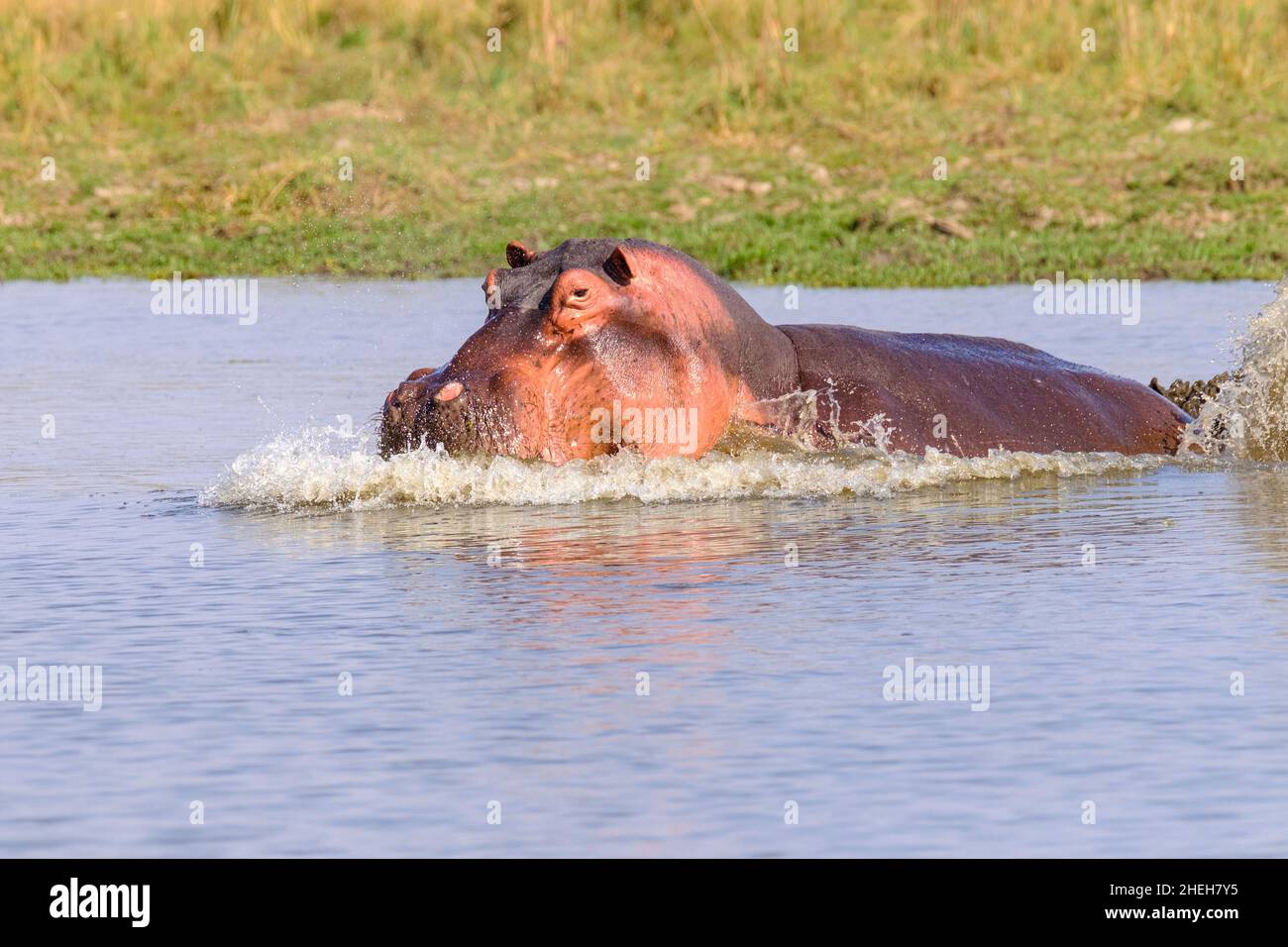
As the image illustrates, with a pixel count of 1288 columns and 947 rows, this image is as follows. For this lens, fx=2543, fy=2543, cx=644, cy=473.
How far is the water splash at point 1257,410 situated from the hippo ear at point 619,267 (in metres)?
2.61

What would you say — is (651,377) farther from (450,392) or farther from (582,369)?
(450,392)

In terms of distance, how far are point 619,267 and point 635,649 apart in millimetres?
2184

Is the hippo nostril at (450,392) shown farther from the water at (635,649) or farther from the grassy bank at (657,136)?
the grassy bank at (657,136)

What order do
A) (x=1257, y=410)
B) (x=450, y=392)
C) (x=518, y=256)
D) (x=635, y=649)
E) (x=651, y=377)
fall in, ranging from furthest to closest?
(x=1257, y=410), (x=518, y=256), (x=651, y=377), (x=450, y=392), (x=635, y=649)

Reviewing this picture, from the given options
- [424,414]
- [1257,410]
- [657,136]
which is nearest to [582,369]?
[424,414]

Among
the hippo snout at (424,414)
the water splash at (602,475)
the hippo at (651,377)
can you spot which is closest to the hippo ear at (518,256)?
the hippo at (651,377)

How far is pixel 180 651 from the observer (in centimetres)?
602

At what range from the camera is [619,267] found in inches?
307

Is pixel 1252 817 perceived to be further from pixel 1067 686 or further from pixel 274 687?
pixel 274 687

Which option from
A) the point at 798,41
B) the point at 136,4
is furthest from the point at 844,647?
the point at 136,4

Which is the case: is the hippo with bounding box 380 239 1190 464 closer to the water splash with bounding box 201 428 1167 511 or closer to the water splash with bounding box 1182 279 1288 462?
the water splash with bounding box 201 428 1167 511

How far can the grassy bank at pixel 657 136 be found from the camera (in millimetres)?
18031

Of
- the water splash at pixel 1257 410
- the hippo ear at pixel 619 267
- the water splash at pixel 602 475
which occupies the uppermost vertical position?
the hippo ear at pixel 619 267
